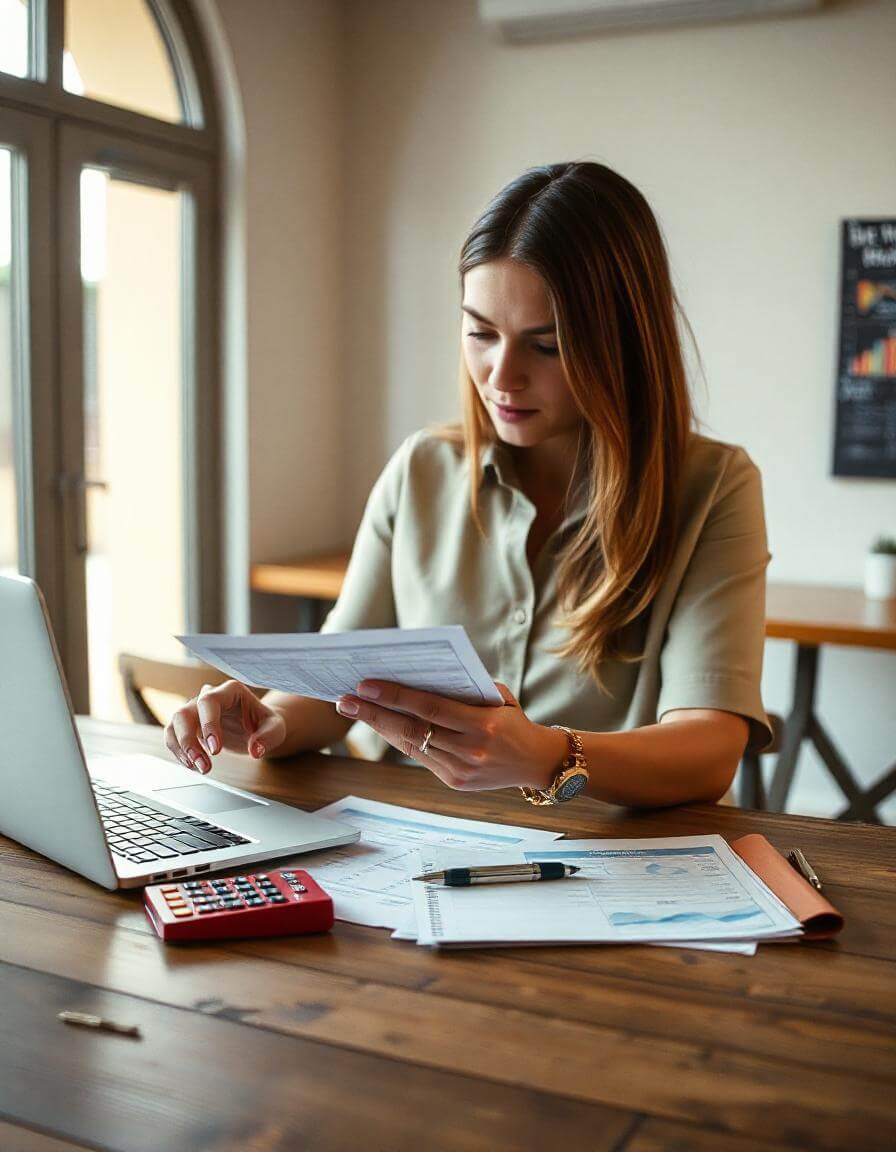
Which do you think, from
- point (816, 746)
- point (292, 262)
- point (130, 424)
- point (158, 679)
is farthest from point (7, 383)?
point (816, 746)

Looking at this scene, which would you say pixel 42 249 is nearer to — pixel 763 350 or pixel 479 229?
pixel 479 229

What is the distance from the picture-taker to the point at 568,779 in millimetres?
1207

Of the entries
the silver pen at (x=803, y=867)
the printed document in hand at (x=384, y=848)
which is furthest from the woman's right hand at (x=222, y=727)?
the silver pen at (x=803, y=867)

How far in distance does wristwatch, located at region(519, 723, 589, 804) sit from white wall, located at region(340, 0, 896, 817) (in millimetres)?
2402

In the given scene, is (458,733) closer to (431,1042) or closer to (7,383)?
(431,1042)

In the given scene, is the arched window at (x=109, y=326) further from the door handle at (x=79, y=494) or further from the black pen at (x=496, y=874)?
the black pen at (x=496, y=874)

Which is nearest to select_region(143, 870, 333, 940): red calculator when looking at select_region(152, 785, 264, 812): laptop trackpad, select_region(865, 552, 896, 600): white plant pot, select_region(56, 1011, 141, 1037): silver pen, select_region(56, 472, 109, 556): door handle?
select_region(56, 1011, 141, 1037): silver pen

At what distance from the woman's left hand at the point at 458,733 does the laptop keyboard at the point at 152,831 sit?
18 cm

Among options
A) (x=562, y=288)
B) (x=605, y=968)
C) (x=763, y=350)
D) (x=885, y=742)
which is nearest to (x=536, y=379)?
(x=562, y=288)

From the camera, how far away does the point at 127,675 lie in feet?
6.47

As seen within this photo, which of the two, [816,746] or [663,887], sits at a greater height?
[663,887]

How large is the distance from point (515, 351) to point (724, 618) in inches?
16.7

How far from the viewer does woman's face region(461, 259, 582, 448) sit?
150 cm

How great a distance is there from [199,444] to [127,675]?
5.30ft
